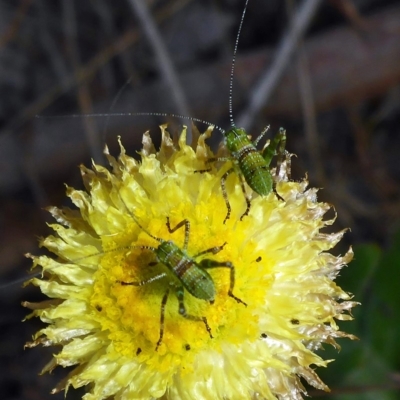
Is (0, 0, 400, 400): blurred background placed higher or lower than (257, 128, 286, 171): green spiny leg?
higher

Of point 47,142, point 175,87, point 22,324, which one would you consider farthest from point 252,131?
point 22,324

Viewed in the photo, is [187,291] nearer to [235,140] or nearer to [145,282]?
[145,282]

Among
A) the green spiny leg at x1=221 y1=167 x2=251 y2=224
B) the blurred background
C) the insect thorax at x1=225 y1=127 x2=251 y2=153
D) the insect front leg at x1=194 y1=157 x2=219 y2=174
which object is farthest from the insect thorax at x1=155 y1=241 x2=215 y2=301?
the blurred background

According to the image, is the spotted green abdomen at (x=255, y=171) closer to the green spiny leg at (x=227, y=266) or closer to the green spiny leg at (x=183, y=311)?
the green spiny leg at (x=227, y=266)

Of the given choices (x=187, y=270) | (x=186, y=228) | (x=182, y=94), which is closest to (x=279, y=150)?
(x=186, y=228)

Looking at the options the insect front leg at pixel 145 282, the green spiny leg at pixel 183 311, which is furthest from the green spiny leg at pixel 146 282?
the green spiny leg at pixel 183 311

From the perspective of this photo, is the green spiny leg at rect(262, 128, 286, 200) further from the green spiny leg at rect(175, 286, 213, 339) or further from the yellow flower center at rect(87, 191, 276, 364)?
the green spiny leg at rect(175, 286, 213, 339)

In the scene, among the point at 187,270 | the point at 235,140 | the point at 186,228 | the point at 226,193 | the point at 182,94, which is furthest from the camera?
the point at 182,94
